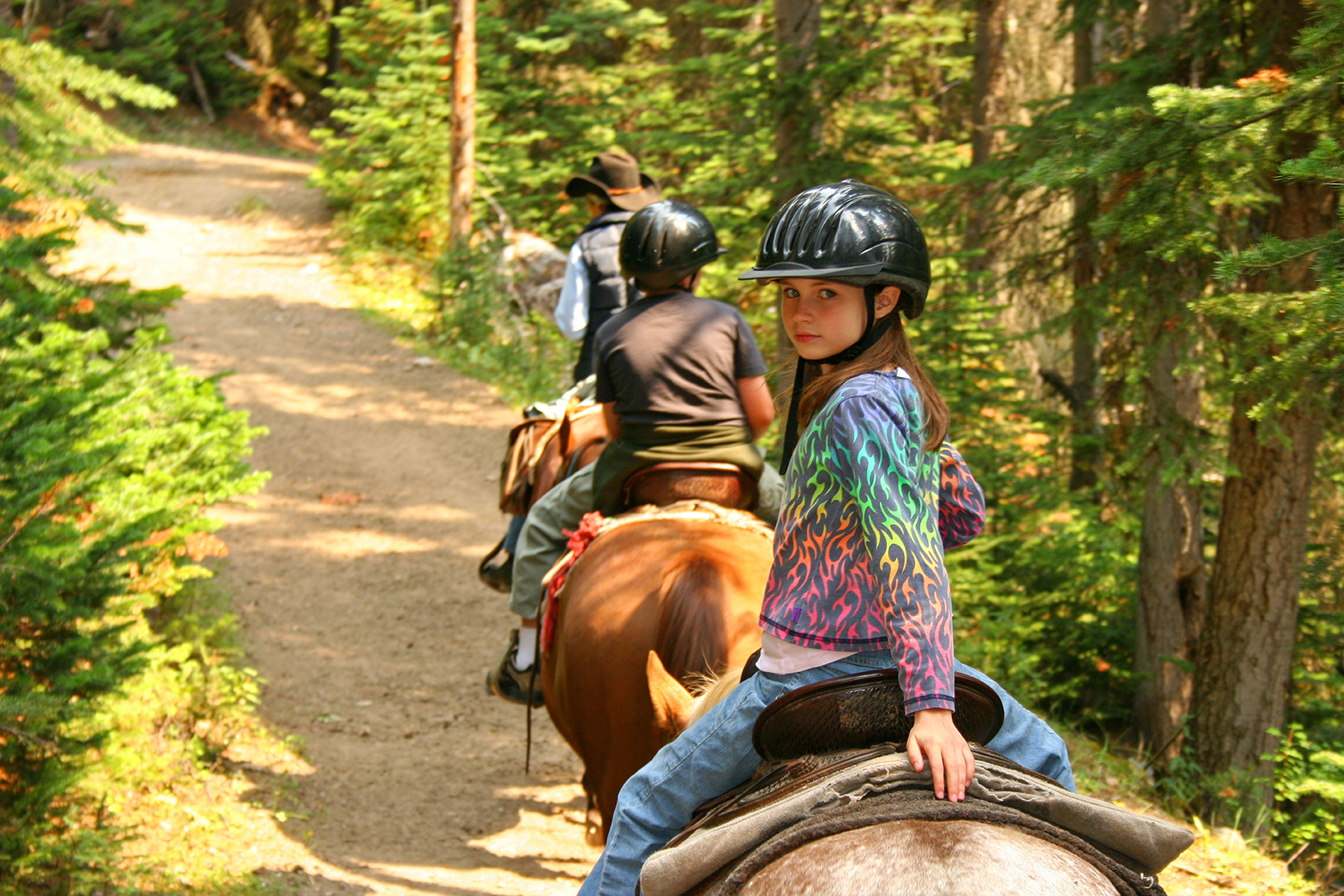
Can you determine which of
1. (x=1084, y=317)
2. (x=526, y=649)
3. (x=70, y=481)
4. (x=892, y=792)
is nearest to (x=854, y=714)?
(x=892, y=792)

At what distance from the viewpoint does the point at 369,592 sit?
869cm

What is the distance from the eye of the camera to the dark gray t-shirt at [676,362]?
4402 millimetres

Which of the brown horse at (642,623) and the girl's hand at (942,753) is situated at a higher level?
the girl's hand at (942,753)

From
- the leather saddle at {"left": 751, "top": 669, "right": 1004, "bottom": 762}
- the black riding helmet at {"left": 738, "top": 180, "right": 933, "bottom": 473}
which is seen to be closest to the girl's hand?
the leather saddle at {"left": 751, "top": 669, "right": 1004, "bottom": 762}

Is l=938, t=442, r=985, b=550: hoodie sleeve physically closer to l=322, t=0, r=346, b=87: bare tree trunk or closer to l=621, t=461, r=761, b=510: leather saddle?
l=621, t=461, r=761, b=510: leather saddle

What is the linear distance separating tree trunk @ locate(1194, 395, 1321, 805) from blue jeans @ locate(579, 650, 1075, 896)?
14.1 ft

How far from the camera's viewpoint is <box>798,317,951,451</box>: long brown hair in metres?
2.28

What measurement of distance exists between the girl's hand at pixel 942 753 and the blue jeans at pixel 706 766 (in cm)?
32

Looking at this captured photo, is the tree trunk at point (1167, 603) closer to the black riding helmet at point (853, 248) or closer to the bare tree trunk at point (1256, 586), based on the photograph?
the bare tree trunk at point (1256, 586)

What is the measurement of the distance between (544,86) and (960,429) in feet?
40.1

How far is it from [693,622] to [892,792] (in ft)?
4.81

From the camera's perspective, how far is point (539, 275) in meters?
15.2

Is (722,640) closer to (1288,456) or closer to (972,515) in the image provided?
(972,515)

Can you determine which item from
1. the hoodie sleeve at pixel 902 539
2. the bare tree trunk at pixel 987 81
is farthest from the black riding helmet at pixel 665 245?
the bare tree trunk at pixel 987 81
